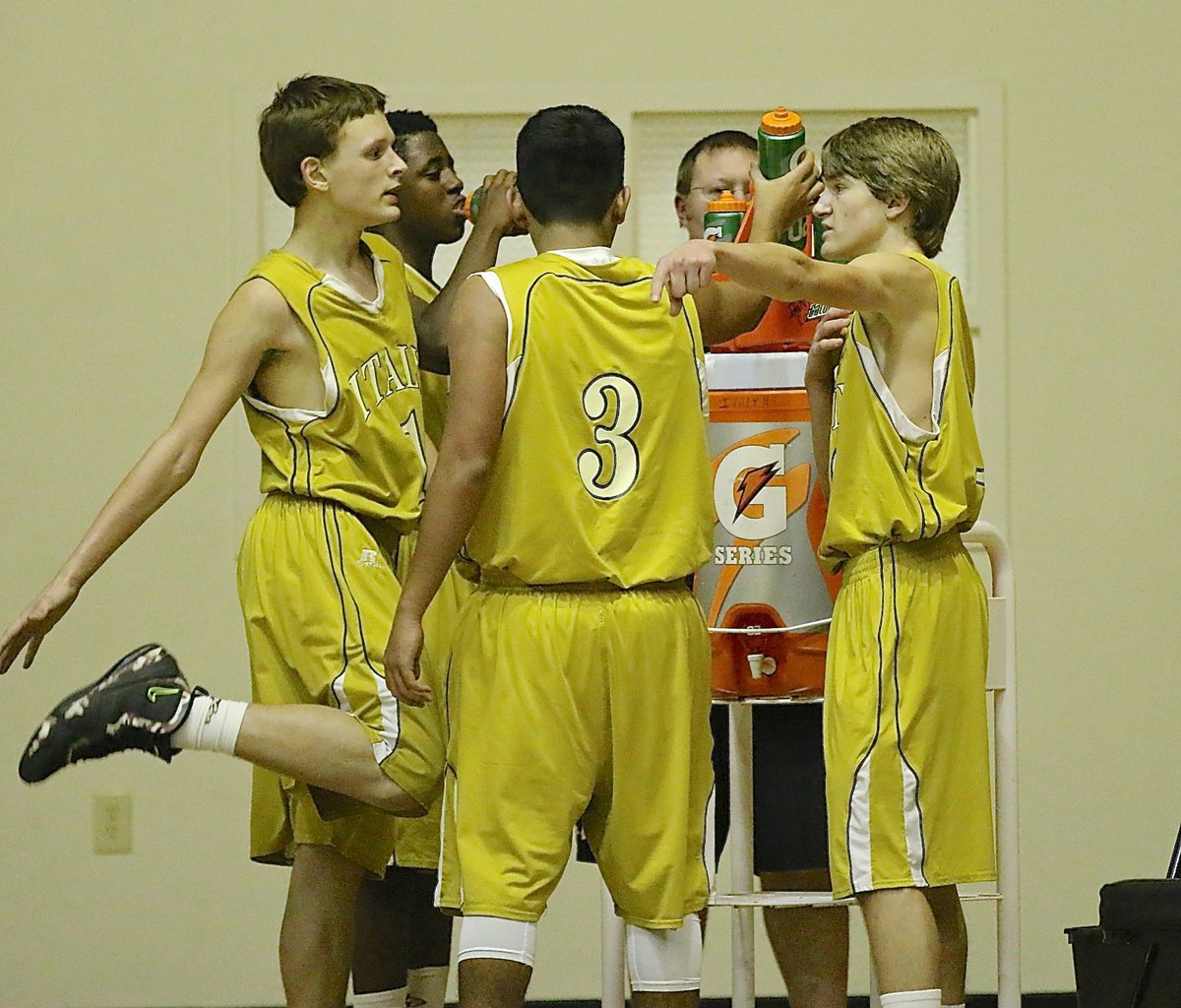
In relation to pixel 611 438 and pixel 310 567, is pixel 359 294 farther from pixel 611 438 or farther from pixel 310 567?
pixel 611 438

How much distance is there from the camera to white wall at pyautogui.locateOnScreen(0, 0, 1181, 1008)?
416 centimetres

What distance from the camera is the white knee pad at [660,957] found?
2279mm

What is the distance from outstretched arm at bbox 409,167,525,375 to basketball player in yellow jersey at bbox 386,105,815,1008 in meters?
0.43

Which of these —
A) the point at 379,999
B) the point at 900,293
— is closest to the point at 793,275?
the point at 900,293

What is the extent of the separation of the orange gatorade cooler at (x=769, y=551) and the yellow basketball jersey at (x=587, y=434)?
1.44ft

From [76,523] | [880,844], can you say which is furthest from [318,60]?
[880,844]

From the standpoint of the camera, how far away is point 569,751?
2223 mm

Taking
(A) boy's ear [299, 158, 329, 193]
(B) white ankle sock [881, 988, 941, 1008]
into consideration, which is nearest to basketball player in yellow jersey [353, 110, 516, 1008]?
(A) boy's ear [299, 158, 329, 193]

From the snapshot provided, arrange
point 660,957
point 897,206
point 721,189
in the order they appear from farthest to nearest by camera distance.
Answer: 1. point 721,189
2. point 897,206
3. point 660,957

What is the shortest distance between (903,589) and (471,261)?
91 centimetres

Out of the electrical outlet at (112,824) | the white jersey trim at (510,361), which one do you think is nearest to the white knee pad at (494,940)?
the white jersey trim at (510,361)

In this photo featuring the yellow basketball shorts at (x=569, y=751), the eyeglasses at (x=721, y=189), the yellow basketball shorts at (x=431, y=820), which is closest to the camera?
the yellow basketball shorts at (x=569, y=751)

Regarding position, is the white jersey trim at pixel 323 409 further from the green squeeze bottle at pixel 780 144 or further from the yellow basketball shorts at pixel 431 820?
the green squeeze bottle at pixel 780 144

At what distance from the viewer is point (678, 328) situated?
230 centimetres
